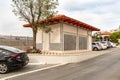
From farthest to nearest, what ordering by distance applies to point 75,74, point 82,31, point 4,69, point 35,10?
point 82,31 → point 35,10 → point 4,69 → point 75,74

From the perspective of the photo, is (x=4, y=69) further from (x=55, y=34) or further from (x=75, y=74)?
(x=55, y=34)

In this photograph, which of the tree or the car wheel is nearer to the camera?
the car wheel

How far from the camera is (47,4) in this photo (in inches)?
861

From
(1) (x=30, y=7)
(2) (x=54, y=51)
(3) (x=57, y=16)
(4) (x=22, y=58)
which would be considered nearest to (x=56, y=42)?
(2) (x=54, y=51)

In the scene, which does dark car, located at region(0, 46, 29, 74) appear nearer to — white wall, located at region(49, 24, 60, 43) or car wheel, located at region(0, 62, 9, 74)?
car wheel, located at region(0, 62, 9, 74)

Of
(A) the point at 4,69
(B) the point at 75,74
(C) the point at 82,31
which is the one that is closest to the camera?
(B) the point at 75,74

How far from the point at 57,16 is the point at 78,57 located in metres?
4.74

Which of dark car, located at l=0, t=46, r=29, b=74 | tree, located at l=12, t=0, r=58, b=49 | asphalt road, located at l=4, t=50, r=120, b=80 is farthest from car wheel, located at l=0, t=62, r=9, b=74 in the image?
tree, located at l=12, t=0, r=58, b=49

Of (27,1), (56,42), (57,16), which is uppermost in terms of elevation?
(27,1)

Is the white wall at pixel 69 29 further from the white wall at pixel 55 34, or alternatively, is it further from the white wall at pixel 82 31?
the white wall at pixel 82 31

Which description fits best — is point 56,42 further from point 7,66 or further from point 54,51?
point 7,66

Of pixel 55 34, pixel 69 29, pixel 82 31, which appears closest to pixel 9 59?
pixel 55 34

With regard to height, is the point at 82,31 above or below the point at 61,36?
above

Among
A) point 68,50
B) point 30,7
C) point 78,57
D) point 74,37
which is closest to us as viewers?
point 78,57
